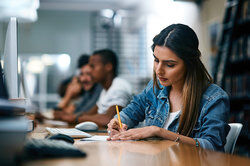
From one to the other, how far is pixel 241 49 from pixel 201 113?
237 cm

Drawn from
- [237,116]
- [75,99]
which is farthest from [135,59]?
[237,116]

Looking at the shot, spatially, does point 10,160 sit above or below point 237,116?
above

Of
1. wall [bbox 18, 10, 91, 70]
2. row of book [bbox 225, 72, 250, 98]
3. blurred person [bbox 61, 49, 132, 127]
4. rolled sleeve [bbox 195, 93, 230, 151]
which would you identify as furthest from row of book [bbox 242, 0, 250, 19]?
wall [bbox 18, 10, 91, 70]

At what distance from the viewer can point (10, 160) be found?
1.73 ft

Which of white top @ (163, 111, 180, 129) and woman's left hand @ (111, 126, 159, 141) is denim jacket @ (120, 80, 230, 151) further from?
woman's left hand @ (111, 126, 159, 141)

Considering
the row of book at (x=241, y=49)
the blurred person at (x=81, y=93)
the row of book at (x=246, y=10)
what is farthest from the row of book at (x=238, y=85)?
the blurred person at (x=81, y=93)

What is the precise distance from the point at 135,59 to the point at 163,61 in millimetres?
5313

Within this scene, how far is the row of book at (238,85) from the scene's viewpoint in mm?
3272

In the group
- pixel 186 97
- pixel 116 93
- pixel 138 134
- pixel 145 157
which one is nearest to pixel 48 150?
pixel 145 157

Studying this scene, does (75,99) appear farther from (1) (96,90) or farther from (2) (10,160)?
(2) (10,160)

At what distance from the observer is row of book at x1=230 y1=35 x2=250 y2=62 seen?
10.7 ft

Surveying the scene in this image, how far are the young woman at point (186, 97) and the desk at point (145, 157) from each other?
0.18 m

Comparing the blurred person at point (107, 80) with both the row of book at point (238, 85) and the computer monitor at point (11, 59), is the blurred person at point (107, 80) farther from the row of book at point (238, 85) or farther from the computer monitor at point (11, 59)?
the row of book at point (238, 85)

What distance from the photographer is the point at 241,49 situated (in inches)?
132
